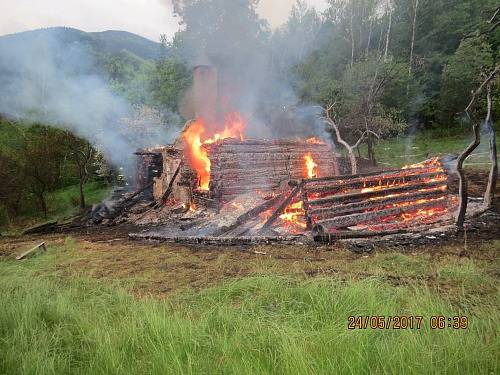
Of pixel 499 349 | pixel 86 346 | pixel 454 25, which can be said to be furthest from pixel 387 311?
pixel 454 25

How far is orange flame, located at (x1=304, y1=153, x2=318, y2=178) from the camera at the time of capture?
1783 centimetres

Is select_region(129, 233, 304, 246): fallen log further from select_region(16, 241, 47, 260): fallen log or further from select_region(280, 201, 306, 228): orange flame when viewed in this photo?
select_region(16, 241, 47, 260): fallen log

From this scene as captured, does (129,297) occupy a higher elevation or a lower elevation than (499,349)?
lower

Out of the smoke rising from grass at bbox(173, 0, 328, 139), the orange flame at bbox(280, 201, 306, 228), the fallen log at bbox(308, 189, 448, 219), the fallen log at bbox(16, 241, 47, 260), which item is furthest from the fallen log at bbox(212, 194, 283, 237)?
the smoke rising from grass at bbox(173, 0, 328, 139)

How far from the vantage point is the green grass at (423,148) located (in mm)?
23316

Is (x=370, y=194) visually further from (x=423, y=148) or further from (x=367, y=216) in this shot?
(x=423, y=148)

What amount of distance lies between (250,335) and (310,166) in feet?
49.9

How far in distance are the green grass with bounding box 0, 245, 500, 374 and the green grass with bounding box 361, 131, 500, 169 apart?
2013 cm

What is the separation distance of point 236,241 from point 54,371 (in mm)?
7175

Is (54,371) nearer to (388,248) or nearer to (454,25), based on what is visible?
(388,248)

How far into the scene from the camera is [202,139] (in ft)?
66.3

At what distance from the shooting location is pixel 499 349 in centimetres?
278

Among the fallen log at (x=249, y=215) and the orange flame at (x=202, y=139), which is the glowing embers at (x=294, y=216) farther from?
the orange flame at (x=202, y=139)
